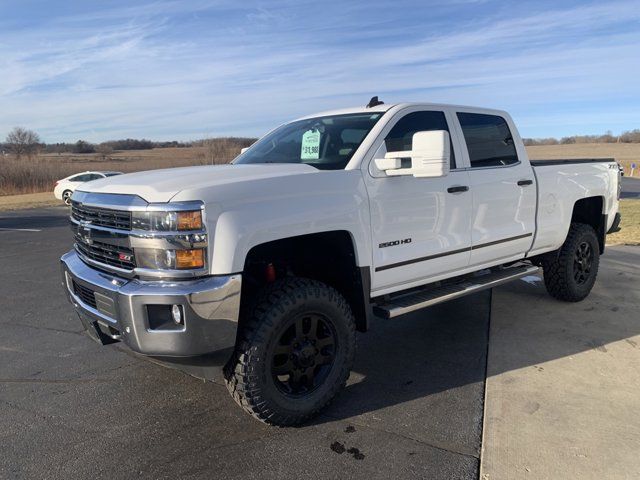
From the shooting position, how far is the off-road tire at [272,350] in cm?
298

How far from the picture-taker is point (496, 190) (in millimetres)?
4414

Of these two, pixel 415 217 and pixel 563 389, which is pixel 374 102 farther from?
pixel 563 389

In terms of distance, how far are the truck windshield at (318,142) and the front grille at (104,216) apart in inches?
53.7

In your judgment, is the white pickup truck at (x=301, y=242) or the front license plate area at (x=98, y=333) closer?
the white pickup truck at (x=301, y=242)

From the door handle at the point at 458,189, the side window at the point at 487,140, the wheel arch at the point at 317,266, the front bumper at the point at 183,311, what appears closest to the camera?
the front bumper at the point at 183,311

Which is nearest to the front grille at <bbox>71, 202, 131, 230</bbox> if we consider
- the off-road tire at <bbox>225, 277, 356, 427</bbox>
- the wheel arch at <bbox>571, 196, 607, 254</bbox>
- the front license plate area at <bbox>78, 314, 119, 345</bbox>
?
the front license plate area at <bbox>78, 314, 119, 345</bbox>

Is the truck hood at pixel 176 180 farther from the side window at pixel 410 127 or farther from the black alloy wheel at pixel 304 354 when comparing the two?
the black alloy wheel at pixel 304 354

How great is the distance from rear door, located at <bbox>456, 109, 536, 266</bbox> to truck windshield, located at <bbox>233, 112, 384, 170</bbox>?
1013 mm

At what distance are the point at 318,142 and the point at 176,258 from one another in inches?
66.6

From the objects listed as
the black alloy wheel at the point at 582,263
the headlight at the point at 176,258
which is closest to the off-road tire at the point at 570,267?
the black alloy wheel at the point at 582,263

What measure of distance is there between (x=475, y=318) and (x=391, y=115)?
2.54m

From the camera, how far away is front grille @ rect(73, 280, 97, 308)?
125 inches

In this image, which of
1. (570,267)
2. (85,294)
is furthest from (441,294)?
(85,294)

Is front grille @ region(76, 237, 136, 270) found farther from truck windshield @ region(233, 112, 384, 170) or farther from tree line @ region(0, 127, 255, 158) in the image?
tree line @ region(0, 127, 255, 158)
